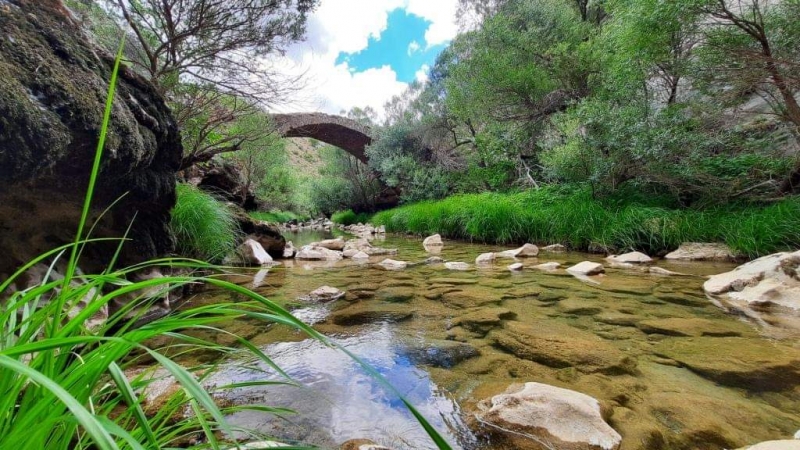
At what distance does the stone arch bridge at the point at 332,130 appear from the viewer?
50.3 ft

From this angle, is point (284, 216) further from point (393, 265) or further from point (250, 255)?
point (393, 265)

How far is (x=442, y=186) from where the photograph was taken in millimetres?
12250

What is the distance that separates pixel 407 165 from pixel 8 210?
11660mm

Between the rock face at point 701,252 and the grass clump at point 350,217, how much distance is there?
1351cm

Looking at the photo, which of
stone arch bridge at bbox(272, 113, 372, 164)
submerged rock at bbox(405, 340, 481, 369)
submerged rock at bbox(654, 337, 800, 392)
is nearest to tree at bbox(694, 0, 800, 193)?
submerged rock at bbox(654, 337, 800, 392)

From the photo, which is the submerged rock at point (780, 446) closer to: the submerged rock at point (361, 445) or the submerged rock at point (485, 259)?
the submerged rock at point (361, 445)

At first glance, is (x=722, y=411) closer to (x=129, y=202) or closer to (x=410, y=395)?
(x=410, y=395)

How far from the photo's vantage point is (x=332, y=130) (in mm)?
16016

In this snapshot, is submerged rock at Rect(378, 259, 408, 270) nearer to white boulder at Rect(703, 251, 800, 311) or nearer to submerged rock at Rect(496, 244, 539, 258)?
submerged rock at Rect(496, 244, 539, 258)

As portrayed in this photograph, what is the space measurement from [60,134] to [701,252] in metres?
6.41

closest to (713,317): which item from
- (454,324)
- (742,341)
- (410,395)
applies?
(742,341)

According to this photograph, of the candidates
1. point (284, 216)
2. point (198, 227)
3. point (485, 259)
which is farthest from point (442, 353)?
point (284, 216)

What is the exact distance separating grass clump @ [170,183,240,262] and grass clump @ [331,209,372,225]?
41.3 feet

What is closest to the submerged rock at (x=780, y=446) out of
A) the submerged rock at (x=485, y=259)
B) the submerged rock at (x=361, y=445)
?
the submerged rock at (x=361, y=445)
